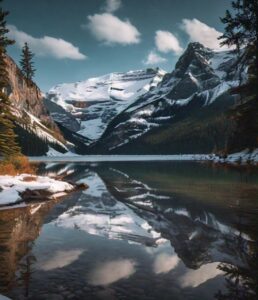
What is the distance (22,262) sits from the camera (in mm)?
12133

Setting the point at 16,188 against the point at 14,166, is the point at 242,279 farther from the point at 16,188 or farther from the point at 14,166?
the point at 14,166

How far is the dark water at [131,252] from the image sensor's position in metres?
9.63

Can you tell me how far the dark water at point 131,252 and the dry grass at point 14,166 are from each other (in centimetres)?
1529

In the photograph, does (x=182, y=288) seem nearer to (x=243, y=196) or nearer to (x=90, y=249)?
(x=90, y=249)

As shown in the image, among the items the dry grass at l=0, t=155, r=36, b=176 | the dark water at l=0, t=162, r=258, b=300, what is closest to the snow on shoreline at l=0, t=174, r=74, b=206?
the dark water at l=0, t=162, r=258, b=300

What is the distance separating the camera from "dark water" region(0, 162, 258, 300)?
9.63 meters

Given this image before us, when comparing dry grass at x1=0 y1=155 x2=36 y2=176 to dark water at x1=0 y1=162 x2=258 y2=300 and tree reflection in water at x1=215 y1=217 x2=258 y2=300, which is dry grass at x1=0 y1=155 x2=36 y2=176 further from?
tree reflection in water at x1=215 y1=217 x2=258 y2=300

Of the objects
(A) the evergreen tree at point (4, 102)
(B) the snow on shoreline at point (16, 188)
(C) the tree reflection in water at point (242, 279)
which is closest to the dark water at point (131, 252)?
(C) the tree reflection in water at point (242, 279)

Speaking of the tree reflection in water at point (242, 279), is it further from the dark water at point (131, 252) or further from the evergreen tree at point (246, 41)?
the evergreen tree at point (246, 41)

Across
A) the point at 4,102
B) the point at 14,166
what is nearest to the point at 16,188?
the point at 4,102

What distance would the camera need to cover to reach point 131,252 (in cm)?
1352

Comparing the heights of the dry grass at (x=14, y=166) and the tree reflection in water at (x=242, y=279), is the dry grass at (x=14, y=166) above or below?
above

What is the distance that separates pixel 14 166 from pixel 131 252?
32854 mm

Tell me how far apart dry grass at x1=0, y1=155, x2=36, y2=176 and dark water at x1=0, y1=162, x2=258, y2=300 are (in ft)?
50.2
